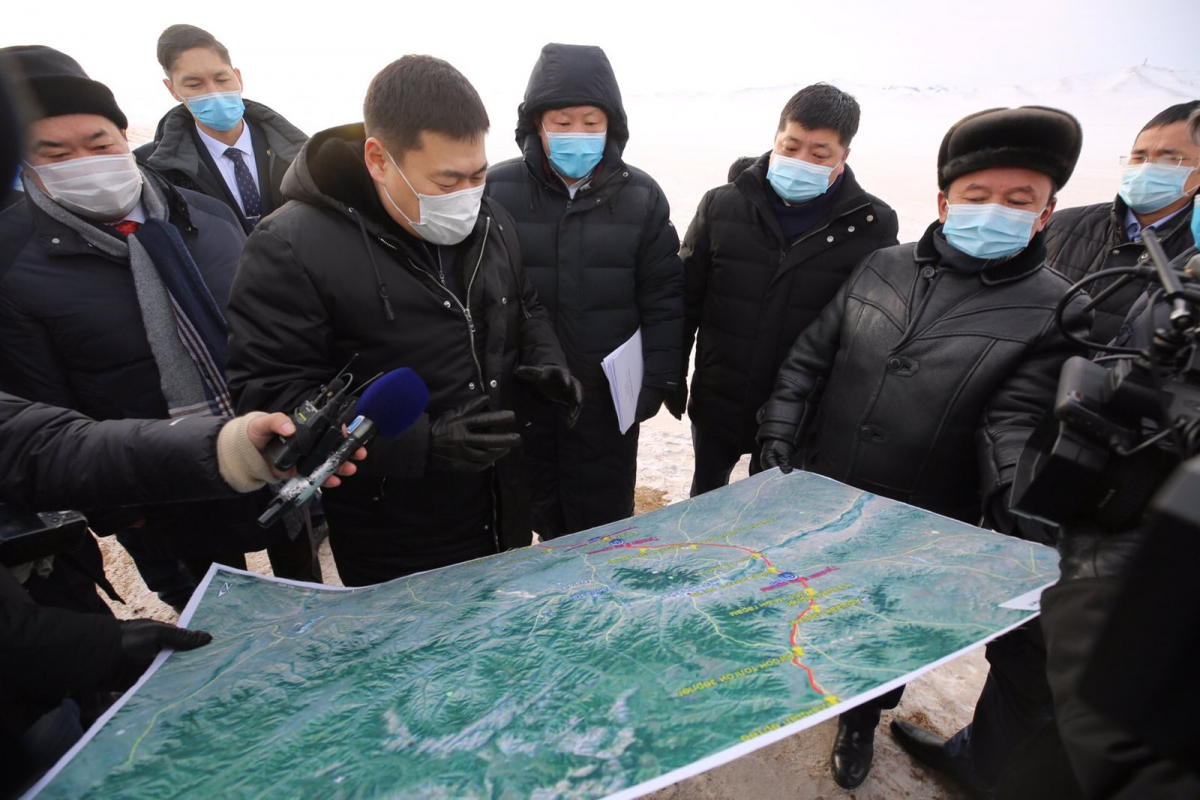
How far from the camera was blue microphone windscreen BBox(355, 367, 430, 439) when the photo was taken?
145 centimetres

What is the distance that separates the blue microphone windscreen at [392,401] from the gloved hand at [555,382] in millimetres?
684

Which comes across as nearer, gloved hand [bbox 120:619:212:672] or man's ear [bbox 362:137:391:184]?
gloved hand [bbox 120:619:212:672]

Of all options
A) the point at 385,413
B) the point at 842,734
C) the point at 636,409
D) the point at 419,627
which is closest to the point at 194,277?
the point at 385,413

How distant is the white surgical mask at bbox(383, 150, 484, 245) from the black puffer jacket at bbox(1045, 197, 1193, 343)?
2.78 m

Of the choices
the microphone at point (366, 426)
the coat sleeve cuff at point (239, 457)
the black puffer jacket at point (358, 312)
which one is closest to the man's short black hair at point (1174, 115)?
the black puffer jacket at point (358, 312)

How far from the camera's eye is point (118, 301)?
7.07ft

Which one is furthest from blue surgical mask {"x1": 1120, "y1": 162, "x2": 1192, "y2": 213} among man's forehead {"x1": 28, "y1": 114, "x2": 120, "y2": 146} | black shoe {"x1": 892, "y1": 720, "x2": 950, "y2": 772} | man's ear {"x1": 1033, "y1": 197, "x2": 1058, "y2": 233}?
man's forehead {"x1": 28, "y1": 114, "x2": 120, "y2": 146}

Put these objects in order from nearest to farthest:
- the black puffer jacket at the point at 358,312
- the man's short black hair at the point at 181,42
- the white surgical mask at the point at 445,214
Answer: the black puffer jacket at the point at 358,312 < the white surgical mask at the point at 445,214 < the man's short black hair at the point at 181,42

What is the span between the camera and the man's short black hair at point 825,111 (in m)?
2.64

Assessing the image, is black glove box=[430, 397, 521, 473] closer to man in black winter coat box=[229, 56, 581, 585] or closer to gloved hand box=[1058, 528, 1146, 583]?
man in black winter coat box=[229, 56, 581, 585]

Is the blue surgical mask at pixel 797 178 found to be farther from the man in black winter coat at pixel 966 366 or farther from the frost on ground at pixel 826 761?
the frost on ground at pixel 826 761

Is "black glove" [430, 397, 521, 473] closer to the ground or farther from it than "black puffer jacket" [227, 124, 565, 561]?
closer to the ground

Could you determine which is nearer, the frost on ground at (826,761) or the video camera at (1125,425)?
the video camera at (1125,425)

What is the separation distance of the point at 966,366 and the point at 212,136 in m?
4.37
